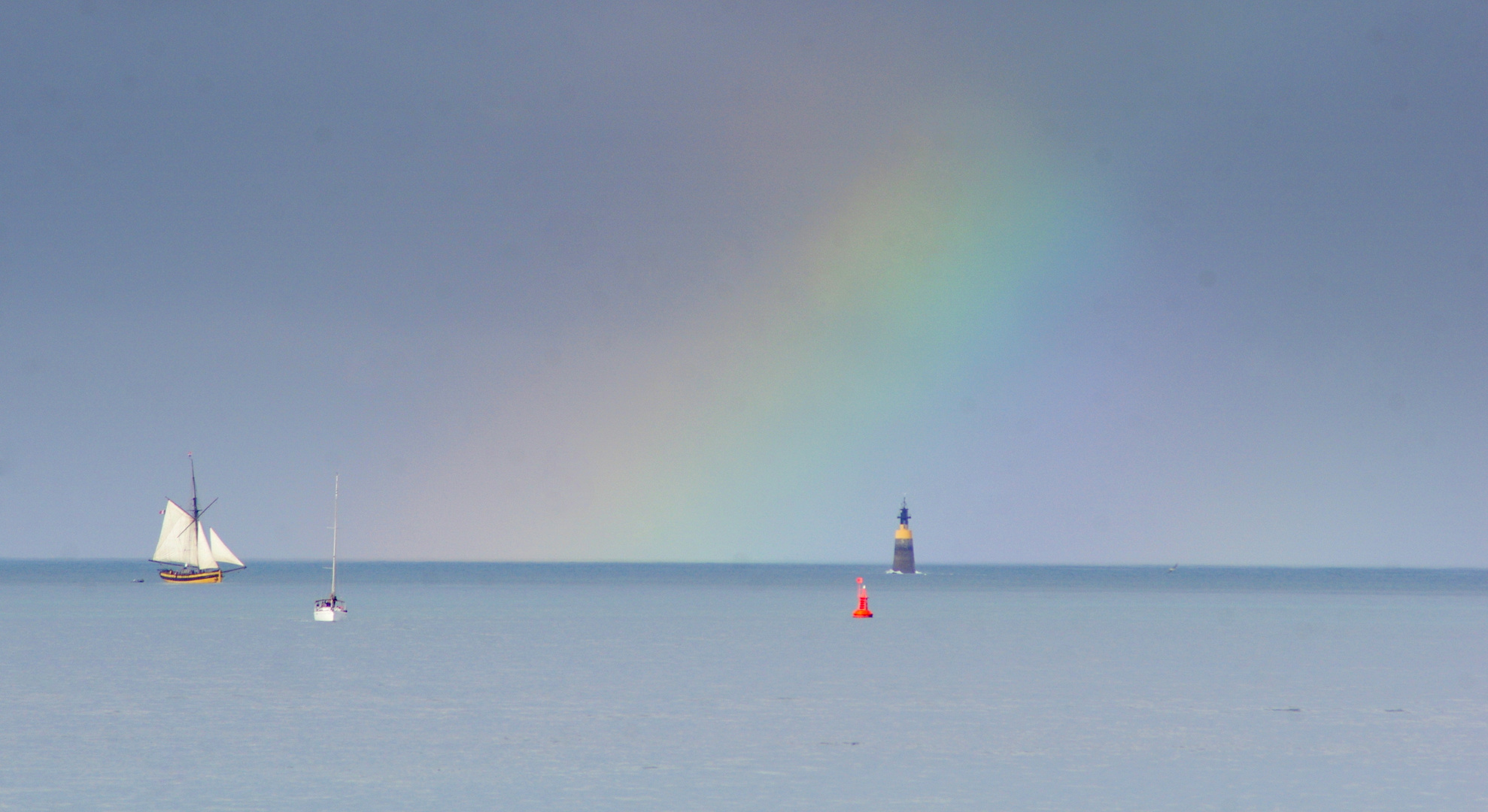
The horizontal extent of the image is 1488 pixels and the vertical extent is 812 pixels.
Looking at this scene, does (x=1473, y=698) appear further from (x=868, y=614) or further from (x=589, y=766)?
(x=868, y=614)

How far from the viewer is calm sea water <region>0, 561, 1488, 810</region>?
1286 inches

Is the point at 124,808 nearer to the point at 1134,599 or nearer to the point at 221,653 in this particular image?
the point at 221,653

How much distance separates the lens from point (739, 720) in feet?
153

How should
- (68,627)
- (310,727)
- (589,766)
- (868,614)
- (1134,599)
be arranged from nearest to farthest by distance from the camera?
(589,766)
(310,727)
(68,627)
(868,614)
(1134,599)

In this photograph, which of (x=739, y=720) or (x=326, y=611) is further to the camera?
(x=326, y=611)

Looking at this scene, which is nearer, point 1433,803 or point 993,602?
point 1433,803

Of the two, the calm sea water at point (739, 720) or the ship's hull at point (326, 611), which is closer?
the calm sea water at point (739, 720)

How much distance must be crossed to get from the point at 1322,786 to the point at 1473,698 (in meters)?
24.0

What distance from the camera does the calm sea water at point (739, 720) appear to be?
3266cm

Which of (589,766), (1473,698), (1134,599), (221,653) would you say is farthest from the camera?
(1134,599)

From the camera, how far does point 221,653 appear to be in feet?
253

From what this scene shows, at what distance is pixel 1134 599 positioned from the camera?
18688 centimetres

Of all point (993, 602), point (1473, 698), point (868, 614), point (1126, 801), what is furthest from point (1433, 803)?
point (993, 602)

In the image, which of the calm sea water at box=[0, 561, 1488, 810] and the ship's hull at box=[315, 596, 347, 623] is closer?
the calm sea water at box=[0, 561, 1488, 810]
